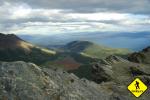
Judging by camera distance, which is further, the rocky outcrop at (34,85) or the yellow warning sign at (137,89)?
the yellow warning sign at (137,89)

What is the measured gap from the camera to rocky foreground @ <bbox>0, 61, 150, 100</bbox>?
99.1 feet

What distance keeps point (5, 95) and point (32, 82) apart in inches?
108

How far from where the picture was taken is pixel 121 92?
43.1 meters

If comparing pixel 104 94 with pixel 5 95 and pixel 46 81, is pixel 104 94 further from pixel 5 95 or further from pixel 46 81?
pixel 5 95

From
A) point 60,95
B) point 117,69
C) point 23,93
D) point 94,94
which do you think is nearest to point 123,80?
point 117,69

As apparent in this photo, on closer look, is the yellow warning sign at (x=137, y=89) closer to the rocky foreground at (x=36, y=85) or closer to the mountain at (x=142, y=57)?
the rocky foreground at (x=36, y=85)

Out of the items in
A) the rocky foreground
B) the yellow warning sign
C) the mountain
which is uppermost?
the rocky foreground

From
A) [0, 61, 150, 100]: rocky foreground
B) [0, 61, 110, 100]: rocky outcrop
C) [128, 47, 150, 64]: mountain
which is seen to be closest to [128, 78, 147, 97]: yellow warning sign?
[0, 61, 150, 100]: rocky foreground

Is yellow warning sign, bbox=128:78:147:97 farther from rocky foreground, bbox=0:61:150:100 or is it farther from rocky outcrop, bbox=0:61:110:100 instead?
rocky outcrop, bbox=0:61:110:100

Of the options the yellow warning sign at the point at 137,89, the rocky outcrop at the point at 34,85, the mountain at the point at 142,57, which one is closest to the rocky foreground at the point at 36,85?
the rocky outcrop at the point at 34,85

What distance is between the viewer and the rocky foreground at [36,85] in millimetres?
30219

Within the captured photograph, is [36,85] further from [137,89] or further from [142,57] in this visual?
[142,57]

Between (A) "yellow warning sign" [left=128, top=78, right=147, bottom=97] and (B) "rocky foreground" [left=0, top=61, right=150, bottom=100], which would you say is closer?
(B) "rocky foreground" [left=0, top=61, right=150, bottom=100]

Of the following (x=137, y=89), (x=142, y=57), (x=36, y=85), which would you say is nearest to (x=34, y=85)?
(x=36, y=85)
